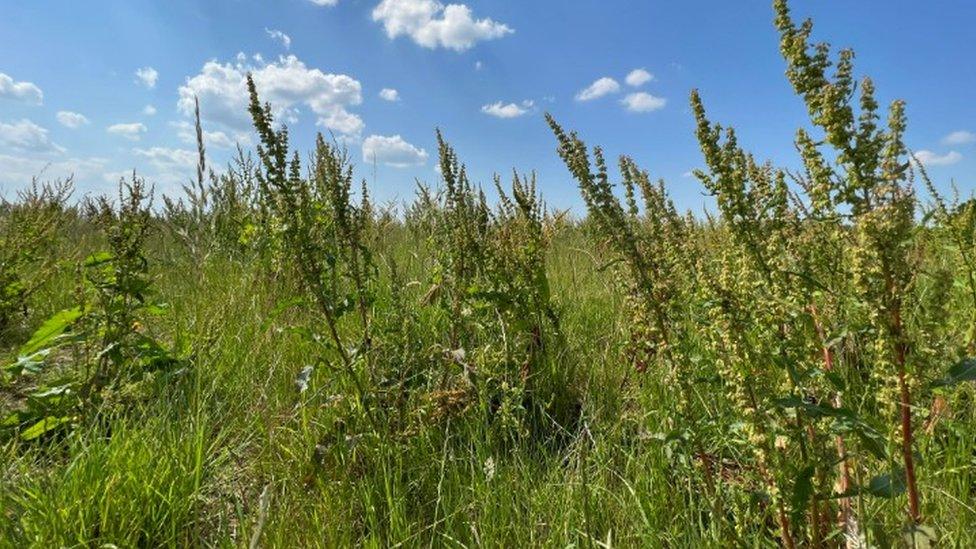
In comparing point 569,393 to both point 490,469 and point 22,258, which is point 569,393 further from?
point 22,258

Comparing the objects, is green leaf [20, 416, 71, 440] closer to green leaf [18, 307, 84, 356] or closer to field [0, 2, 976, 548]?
field [0, 2, 976, 548]

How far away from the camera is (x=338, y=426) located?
2127 millimetres

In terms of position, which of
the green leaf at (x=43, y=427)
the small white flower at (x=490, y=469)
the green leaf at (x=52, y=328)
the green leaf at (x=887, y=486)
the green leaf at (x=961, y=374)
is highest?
the green leaf at (x=52, y=328)

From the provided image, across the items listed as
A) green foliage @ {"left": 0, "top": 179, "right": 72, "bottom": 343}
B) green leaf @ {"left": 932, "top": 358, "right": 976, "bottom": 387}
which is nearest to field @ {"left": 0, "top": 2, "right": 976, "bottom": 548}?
green leaf @ {"left": 932, "top": 358, "right": 976, "bottom": 387}

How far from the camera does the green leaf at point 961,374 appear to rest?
3.61 feet

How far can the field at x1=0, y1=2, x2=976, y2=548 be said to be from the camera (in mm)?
1250

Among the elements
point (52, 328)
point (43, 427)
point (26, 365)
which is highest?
point (52, 328)

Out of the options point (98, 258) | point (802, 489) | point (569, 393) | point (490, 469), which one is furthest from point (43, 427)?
point (802, 489)

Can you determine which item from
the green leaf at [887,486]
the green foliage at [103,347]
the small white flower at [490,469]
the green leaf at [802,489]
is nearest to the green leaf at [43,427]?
the green foliage at [103,347]

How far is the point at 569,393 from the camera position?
102 inches

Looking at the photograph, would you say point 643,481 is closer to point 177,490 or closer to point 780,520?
point 780,520

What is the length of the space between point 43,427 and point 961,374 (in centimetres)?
277

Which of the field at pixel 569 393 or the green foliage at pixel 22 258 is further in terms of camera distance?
the green foliage at pixel 22 258

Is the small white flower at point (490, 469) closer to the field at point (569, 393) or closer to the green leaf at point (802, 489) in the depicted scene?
the field at point (569, 393)
